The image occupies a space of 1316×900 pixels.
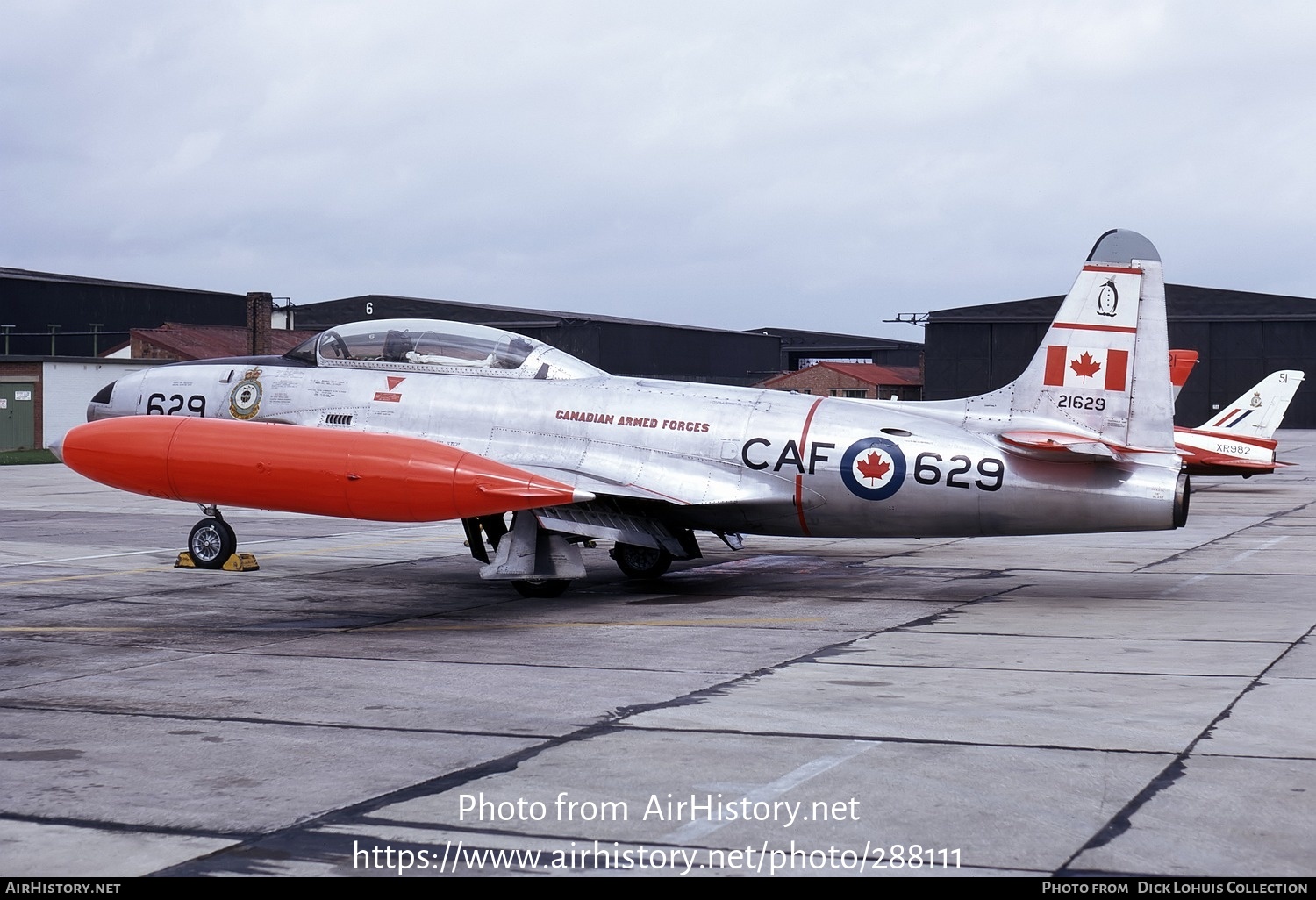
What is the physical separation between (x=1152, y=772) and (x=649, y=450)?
347 inches

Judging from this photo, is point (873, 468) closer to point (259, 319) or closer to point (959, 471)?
point (959, 471)

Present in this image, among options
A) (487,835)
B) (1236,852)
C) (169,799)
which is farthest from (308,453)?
(1236,852)

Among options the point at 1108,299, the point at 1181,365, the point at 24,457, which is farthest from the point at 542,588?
the point at 24,457

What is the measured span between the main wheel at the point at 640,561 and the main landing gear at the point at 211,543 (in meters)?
5.12

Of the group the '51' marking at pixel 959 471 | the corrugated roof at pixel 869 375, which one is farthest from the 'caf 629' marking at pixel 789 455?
the corrugated roof at pixel 869 375

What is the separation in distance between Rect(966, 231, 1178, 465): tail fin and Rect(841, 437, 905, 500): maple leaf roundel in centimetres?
114

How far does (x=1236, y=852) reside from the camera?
5.76 meters

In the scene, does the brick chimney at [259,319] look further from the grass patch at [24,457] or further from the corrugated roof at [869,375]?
the corrugated roof at [869,375]

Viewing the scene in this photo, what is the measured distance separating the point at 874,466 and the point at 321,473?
5983 millimetres

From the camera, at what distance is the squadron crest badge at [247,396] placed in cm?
1648

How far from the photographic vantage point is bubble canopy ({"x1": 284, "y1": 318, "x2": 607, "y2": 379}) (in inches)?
632

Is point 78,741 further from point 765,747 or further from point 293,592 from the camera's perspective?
point 293,592

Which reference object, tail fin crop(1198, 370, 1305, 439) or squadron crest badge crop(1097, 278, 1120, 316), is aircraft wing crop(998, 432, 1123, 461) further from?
tail fin crop(1198, 370, 1305, 439)

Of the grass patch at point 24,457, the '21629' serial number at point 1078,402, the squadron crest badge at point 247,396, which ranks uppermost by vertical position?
the '21629' serial number at point 1078,402
